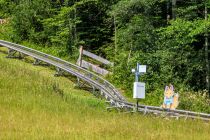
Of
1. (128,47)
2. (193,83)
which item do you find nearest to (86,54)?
(128,47)

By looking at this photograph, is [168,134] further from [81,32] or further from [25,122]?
[81,32]

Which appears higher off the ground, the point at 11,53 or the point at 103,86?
the point at 11,53

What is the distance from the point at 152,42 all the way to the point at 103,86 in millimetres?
5786

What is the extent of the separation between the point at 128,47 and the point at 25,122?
2239 cm

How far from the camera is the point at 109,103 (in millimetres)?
24578

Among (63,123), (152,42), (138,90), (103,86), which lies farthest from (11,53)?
(63,123)

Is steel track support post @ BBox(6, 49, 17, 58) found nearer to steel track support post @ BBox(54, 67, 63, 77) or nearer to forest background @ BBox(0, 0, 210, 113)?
steel track support post @ BBox(54, 67, 63, 77)

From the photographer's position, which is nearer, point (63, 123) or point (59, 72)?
point (63, 123)

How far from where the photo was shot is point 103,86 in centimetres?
2752

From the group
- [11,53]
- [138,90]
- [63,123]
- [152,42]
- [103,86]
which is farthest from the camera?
[11,53]

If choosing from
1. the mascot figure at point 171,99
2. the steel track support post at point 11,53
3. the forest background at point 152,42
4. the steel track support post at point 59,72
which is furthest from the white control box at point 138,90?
the steel track support post at point 11,53

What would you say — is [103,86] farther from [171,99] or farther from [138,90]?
[138,90]

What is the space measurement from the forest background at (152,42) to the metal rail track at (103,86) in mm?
2184

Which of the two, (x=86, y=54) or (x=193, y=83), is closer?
(x=193, y=83)
